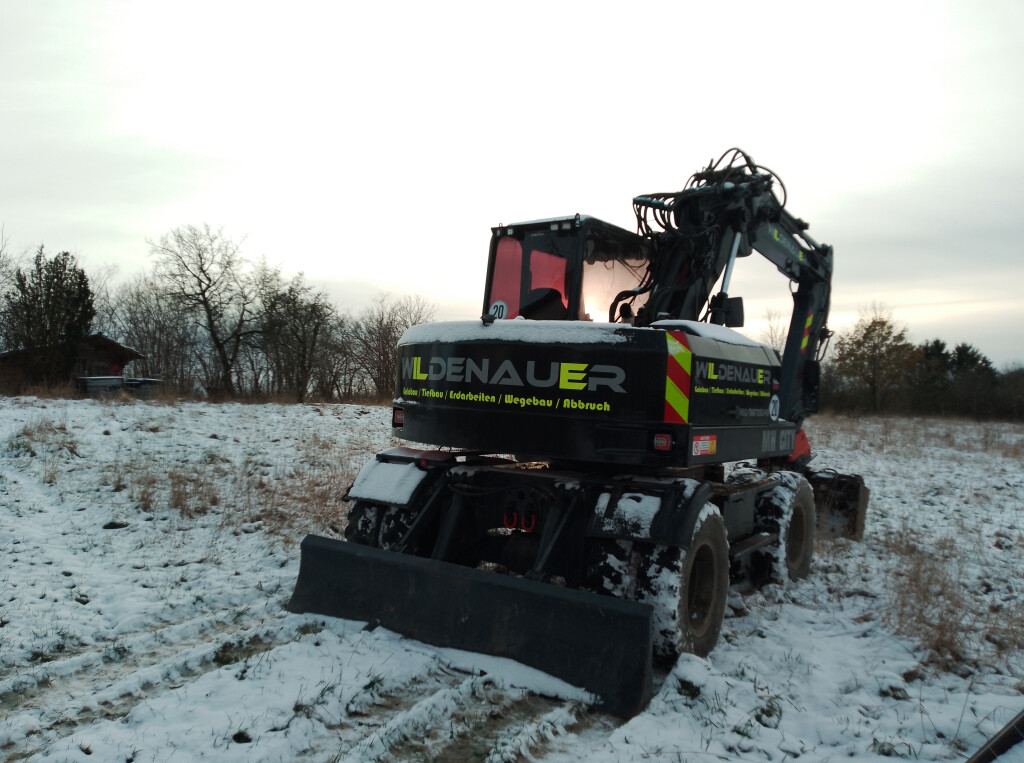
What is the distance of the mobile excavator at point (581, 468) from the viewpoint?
161 inches

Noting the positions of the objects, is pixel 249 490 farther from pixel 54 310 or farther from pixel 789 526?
pixel 54 310

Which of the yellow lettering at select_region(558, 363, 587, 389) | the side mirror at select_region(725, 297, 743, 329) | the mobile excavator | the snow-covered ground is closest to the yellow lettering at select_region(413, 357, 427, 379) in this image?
the mobile excavator

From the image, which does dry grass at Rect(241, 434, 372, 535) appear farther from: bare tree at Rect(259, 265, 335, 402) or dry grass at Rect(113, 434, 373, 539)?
bare tree at Rect(259, 265, 335, 402)

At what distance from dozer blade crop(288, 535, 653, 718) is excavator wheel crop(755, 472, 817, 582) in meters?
2.97

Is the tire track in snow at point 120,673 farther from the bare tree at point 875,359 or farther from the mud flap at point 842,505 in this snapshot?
the bare tree at point 875,359

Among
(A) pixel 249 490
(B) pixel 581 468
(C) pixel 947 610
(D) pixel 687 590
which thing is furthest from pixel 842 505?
(A) pixel 249 490

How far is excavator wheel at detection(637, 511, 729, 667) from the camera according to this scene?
4.07m

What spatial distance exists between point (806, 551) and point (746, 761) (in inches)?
167

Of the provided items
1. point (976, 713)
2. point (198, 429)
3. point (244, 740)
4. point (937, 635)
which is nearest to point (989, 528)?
point (937, 635)

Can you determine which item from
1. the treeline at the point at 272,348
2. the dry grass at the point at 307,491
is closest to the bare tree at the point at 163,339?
the treeline at the point at 272,348

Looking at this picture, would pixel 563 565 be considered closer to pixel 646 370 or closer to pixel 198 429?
pixel 646 370

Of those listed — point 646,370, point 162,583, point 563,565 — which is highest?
point 646,370

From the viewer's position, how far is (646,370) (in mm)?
4242

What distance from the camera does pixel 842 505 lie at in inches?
347
